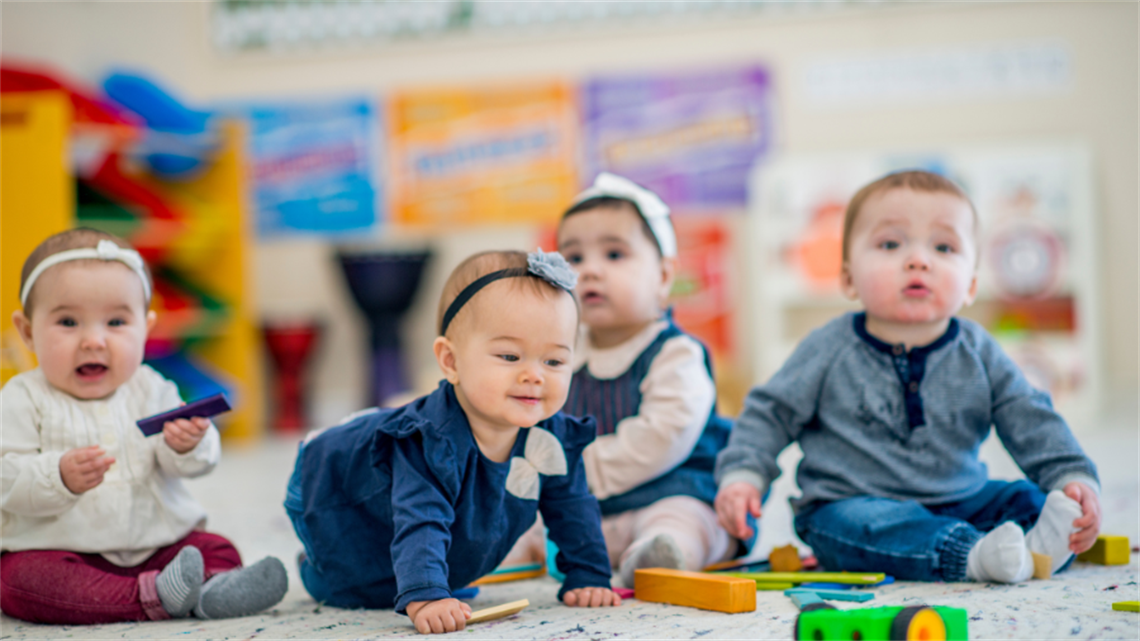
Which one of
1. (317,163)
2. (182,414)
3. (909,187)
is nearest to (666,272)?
(909,187)

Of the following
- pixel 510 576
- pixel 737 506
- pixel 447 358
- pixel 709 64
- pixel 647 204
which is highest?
pixel 709 64

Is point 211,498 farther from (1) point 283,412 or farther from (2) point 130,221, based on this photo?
(1) point 283,412

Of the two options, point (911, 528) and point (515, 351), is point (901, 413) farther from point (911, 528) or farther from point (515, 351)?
point (515, 351)

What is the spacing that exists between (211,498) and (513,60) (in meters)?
2.45

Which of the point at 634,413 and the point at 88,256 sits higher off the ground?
the point at 88,256

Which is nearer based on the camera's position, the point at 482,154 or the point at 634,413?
the point at 634,413

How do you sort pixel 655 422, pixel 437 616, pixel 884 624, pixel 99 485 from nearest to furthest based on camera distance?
pixel 884 624
pixel 437 616
pixel 99 485
pixel 655 422

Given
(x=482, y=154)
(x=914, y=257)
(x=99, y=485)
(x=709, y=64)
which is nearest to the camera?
(x=99, y=485)

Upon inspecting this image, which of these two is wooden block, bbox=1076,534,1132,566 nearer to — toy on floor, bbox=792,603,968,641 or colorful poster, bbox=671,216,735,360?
toy on floor, bbox=792,603,968,641

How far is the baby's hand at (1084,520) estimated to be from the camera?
1236 millimetres

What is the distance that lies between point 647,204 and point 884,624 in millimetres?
852

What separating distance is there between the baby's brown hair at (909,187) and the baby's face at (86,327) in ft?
3.24

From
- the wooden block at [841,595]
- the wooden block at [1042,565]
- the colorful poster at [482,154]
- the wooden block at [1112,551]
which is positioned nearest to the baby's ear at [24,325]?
the wooden block at [841,595]

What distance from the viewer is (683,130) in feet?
13.5
